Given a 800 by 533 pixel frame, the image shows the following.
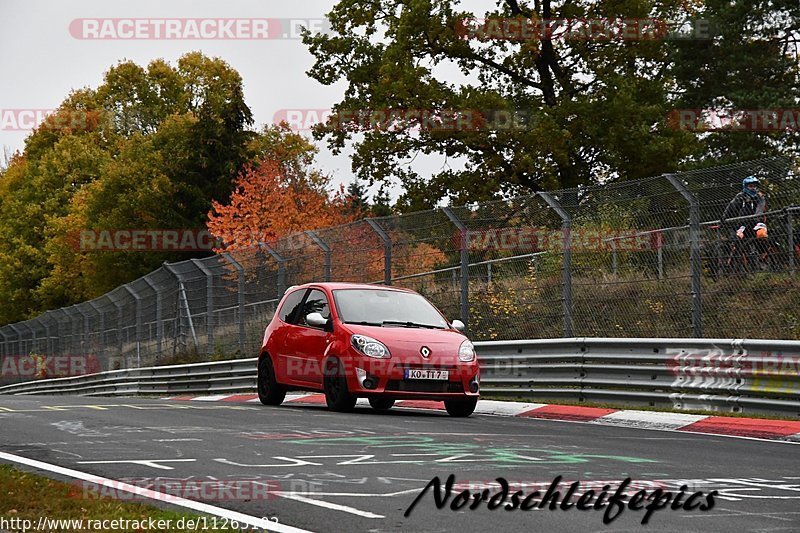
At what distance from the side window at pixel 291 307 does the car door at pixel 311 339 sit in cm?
20

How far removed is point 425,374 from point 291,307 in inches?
120

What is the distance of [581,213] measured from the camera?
16000mm

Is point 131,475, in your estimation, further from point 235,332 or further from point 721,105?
point 721,105

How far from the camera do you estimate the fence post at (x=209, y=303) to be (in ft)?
87.1

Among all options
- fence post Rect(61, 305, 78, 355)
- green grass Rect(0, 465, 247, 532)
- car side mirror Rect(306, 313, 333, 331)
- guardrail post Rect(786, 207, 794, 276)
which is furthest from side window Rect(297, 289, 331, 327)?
fence post Rect(61, 305, 78, 355)

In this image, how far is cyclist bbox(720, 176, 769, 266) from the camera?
527 inches

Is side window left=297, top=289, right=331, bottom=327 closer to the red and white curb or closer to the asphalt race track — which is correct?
the asphalt race track

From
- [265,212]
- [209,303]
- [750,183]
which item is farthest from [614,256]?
[265,212]

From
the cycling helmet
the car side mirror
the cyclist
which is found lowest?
the car side mirror

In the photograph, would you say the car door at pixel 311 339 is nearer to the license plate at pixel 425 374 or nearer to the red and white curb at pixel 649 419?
the license plate at pixel 425 374

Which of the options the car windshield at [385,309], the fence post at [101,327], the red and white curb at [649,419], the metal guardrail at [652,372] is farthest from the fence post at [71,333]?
the car windshield at [385,309]

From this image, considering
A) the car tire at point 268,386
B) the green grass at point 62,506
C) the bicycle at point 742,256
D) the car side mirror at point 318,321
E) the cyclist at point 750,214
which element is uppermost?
the cyclist at point 750,214

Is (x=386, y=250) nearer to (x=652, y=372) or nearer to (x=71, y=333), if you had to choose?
(x=652, y=372)

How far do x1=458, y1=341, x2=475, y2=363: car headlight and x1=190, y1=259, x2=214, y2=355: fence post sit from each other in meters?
12.7
